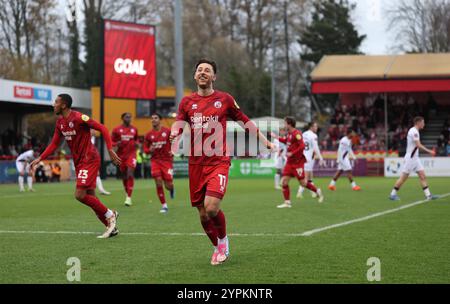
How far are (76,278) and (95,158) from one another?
15.8 feet

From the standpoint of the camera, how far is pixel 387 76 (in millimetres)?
43531

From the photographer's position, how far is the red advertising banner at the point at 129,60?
40.5 meters

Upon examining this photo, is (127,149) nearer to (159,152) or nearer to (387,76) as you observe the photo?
(159,152)

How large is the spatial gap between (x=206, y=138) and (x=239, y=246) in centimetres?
217

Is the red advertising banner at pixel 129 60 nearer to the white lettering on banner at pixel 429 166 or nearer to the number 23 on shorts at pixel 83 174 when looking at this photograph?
the white lettering on banner at pixel 429 166

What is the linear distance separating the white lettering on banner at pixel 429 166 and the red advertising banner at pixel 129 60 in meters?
13.6

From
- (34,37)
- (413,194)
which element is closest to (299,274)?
(413,194)

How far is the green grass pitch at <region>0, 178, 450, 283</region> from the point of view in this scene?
8.27 m

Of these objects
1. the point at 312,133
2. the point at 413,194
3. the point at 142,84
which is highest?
the point at 142,84

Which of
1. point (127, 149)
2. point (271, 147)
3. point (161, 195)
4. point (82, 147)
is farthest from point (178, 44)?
point (271, 147)

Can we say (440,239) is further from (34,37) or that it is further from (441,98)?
(34,37)

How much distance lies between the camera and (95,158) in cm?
1262

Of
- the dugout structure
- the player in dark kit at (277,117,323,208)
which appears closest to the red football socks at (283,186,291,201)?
the player in dark kit at (277,117,323,208)
